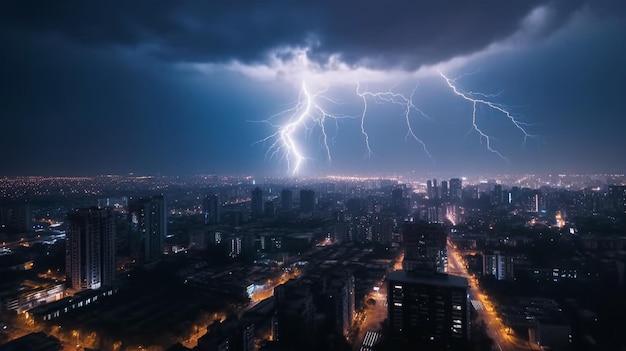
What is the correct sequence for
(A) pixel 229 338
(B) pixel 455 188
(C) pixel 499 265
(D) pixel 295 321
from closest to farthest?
(A) pixel 229 338, (D) pixel 295 321, (C) pixel 499 265, (B) pixel 455 188

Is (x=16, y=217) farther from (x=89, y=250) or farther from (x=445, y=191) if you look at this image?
(x=445, y=191)

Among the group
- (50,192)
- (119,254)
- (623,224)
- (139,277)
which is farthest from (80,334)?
(623,224)

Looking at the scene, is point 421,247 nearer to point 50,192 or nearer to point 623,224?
point 623,224

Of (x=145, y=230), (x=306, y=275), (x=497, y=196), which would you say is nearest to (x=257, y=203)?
(x=145, y=230)

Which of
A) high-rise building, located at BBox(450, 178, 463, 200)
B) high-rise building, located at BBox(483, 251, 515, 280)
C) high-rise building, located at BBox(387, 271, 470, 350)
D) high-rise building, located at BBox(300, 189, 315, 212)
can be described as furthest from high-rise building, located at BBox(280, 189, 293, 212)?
high-rise building, located at BBox(387, 271, 470, 350)

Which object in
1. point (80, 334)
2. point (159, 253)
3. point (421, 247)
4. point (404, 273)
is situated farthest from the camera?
point (159, 253)
